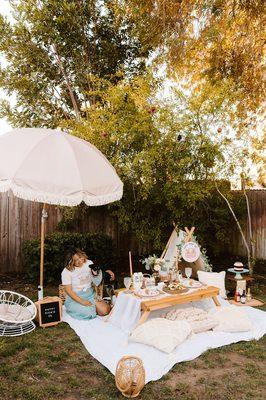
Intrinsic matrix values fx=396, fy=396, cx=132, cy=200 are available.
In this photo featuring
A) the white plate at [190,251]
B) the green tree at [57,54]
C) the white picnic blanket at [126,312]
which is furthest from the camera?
the green tree at [57,54]

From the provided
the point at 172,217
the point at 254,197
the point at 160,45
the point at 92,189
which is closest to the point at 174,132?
the point at 172,217

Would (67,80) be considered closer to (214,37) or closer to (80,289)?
(214,37)

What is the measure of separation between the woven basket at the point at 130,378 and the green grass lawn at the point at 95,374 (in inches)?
3.7

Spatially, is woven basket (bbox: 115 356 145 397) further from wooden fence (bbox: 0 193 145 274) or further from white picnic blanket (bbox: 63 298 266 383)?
wooden fence (bbox: 0 193 145 274)

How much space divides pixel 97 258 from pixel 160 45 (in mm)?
5720

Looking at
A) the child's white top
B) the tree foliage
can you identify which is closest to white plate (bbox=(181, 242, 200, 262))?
the child's white top

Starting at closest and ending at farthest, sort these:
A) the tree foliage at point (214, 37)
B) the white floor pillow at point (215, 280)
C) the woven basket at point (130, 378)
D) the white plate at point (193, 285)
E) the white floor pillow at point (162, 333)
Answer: the woven basket at point (130, 378), the white floor pillow at point (162, 333), the white plate at point (193, 285), the white floor pillow at point (215, 280), the tree foliage at point (214, 37)

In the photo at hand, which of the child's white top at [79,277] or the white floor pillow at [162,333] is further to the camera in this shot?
the child's white top at [79,277]

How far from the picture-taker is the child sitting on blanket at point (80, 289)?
6.16m

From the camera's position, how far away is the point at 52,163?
5207 millimetres

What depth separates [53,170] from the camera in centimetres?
513

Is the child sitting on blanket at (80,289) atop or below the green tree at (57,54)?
below

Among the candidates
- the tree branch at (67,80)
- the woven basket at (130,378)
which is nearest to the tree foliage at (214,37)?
the tree branch at (67,80)

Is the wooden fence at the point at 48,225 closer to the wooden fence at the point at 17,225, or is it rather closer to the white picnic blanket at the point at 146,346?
the wooden fence at the point at 17,225
